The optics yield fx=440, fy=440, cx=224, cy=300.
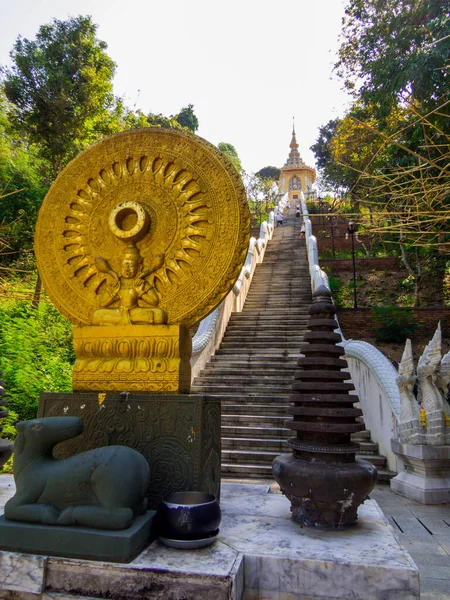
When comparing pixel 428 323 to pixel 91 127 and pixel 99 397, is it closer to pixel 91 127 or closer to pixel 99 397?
pixel 99 397

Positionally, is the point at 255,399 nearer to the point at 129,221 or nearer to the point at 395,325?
the point at 129,221

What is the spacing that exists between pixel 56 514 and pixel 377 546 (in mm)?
1997

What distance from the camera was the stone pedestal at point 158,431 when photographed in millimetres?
3146

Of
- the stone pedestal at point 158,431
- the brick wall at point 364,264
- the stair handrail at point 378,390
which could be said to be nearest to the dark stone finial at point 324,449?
the stone pedestal at point 158,431

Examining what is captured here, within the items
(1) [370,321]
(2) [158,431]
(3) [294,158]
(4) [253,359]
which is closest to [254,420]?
(4) [253,359]

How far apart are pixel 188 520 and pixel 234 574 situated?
44 cm

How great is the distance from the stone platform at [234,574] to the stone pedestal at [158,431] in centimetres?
50

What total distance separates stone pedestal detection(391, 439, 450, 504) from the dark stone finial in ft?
9.15

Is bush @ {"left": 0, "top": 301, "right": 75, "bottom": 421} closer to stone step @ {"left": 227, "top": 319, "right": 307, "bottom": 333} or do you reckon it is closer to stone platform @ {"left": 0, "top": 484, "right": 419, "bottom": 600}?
stone step @ {"left": 227, "top": 319, "right": 307, "bottom": 333}

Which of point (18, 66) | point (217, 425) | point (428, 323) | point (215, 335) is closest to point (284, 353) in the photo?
point (215, 335)

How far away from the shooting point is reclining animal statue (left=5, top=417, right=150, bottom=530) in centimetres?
261

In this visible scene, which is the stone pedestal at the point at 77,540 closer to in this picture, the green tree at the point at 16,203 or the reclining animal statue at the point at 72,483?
the reclining animal statue at the point at 72,483

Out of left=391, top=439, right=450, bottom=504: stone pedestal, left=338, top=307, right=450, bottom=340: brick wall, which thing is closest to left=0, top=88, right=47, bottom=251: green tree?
left=338, top=307, right=450, bottom=340: brick wall

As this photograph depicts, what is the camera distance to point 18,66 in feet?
50.3
